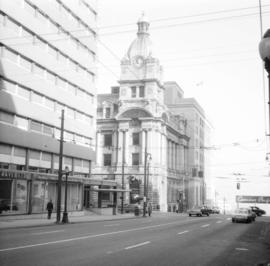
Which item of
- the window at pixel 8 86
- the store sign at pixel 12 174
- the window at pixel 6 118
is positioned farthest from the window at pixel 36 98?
the store sign at pixel 12 174

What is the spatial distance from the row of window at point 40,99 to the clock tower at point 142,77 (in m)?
28.5

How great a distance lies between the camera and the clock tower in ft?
255

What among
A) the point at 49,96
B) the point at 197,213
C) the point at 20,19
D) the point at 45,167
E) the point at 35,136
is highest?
the point at 20,19

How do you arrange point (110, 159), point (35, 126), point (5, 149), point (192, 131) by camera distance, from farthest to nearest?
point (192, 131) < point (110, 159) < point (35, 126) < point (5, 149)

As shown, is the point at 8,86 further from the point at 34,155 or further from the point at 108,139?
the point at 108,139

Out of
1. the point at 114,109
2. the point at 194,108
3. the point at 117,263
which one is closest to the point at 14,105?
the point at 117,263

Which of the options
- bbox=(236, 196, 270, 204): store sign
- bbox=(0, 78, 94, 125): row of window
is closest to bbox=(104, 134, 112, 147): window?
bbox=(236, 196, 270, 204): store sign

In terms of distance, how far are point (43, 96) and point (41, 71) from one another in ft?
7.96

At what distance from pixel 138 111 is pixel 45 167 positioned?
1548 inches

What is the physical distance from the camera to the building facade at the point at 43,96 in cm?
3481

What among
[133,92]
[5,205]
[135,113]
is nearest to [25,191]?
[5,205]

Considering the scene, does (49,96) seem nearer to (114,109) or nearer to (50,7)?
(50,7)

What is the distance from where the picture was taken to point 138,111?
7806cm

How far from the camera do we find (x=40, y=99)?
4028 cm
